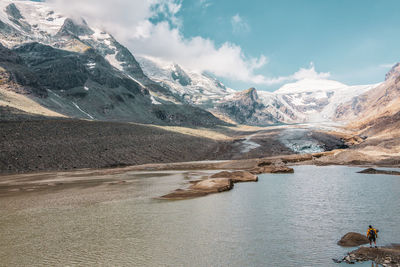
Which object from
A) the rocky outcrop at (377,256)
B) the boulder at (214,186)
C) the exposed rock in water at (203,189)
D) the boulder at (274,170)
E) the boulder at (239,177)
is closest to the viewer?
the rocky outcrop at (377,256)

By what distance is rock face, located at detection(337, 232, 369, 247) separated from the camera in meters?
25.2

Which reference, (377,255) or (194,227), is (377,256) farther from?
(194,227)

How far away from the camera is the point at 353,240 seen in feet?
83.5

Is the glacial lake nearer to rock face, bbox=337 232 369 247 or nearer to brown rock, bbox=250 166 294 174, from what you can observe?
rock face, bbox=337 232 369 247

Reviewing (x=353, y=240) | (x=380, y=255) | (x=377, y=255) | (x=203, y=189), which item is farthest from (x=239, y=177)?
(x=380, y=255)

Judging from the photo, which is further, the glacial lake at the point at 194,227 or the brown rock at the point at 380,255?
the glacial lake at the point at 194,227

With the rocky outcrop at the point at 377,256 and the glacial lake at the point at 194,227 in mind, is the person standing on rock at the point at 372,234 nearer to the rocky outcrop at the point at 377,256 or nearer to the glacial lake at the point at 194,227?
the rocky outcrop at the point at 377,256

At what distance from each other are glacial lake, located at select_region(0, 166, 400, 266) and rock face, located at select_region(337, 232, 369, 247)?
78 centimetres

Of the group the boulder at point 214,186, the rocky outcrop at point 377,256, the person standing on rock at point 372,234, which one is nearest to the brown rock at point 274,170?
the boulder at point 214,186

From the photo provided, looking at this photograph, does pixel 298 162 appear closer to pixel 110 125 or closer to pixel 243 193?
pixel 243 193

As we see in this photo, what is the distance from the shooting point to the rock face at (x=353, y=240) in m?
25.2

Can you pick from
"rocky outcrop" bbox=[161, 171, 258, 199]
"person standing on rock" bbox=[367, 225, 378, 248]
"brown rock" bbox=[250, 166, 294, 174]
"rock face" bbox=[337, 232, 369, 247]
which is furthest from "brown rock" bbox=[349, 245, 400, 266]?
"brown rock" bbox=[250, 166, 294, 174]

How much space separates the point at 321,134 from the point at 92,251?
7433 inches

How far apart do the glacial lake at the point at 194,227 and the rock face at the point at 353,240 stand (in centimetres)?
78
